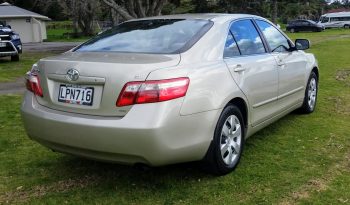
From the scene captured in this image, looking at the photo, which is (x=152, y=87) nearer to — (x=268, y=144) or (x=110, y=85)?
(x=110, y=85)

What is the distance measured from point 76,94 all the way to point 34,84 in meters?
0.61

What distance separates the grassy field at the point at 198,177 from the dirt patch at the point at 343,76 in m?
4.95

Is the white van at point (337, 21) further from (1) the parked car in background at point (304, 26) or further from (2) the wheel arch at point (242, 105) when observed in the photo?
(2) the wheel arch at point (242, 105)

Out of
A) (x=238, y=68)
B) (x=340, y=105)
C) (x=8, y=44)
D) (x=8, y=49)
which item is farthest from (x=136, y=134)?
(x=8, y=49)

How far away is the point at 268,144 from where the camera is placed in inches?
214

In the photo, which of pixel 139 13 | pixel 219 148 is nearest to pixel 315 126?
pixel 219 148

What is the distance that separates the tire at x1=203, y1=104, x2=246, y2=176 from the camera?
4.11 m

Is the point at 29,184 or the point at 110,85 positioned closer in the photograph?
the point at 110,85

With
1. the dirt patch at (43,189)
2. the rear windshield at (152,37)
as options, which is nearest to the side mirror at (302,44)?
the rear windshield at (152,37)

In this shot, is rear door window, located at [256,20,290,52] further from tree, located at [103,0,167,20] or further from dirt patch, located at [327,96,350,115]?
tree, located at [103,0,167,20]

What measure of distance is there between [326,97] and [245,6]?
4903cm

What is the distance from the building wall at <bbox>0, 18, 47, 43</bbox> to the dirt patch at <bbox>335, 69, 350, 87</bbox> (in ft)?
108

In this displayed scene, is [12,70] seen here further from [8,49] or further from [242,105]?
[242,105]

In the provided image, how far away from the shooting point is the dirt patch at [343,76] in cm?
1053
